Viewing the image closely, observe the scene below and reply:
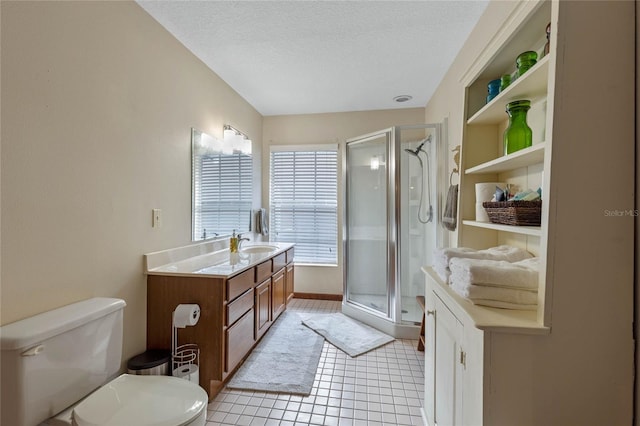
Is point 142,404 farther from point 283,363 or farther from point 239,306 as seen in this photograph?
point 283,363

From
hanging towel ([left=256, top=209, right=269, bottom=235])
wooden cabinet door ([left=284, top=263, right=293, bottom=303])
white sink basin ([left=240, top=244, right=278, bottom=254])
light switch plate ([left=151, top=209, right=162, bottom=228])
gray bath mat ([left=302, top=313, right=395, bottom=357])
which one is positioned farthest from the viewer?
hanging towel ([left=256, top=209, right=269, bottom=235])

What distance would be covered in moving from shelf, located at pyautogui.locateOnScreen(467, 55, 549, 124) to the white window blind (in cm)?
209

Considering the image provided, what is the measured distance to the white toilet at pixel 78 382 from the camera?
101 cm

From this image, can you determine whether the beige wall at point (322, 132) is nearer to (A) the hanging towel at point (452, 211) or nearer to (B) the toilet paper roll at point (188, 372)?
(A) the hanging towel at point (452, 211)

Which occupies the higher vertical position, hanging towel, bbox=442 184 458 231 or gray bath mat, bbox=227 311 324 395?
hanging towel, bbox=442 184 458 231

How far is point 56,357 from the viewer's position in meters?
1.12

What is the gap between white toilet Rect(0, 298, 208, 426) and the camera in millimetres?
1006

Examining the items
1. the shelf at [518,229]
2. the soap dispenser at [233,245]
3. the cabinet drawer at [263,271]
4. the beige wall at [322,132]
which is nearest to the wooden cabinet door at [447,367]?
the shelf at [518,229]

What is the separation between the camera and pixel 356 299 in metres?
3.34

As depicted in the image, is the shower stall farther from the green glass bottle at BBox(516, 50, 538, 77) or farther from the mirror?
the green glass bottle at BBox(516, 50, 538, 77)

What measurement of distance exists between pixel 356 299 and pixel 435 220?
1279 millimetres

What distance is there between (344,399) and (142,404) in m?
1.21

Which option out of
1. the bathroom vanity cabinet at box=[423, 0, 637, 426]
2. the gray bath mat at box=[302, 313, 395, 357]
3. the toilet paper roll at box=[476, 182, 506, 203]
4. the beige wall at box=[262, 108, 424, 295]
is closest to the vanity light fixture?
the beige wall at box=[262, 108, 424, 295]

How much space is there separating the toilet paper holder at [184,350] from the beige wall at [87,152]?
0.24 metres
